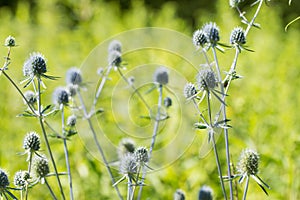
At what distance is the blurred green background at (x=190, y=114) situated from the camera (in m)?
2.23

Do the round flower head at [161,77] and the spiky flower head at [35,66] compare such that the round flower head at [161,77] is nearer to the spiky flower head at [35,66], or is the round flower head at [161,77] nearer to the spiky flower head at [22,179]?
the spiky flower head at [35,66]

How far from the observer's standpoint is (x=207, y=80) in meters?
1.12

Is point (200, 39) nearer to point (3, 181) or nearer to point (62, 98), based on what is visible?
point (62, 98)

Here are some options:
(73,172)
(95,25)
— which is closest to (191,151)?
(73,172)

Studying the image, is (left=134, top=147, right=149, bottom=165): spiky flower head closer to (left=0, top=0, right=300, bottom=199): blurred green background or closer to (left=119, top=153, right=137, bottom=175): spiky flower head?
(left=119, top=153, right=137, bottom=175): spiky flower head

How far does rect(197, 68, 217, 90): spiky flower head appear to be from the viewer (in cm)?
111

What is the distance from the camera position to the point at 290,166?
6.68 ft

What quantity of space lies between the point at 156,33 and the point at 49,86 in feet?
4.69

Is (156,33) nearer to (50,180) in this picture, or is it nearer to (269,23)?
(269,23)

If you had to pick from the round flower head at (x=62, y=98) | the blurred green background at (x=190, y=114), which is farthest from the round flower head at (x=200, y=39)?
the round flower head at (x=62, y=98)

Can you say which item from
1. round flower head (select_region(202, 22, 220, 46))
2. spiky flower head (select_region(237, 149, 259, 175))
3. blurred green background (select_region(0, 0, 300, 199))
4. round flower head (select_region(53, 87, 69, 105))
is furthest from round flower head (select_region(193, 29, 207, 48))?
round flower head (select_region(53, 87, 69, 105))

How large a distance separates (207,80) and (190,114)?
1.80 m

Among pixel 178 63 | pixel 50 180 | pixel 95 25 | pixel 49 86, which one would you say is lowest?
pixel 50 180

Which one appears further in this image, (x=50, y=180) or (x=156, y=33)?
(x=156, y=33)
